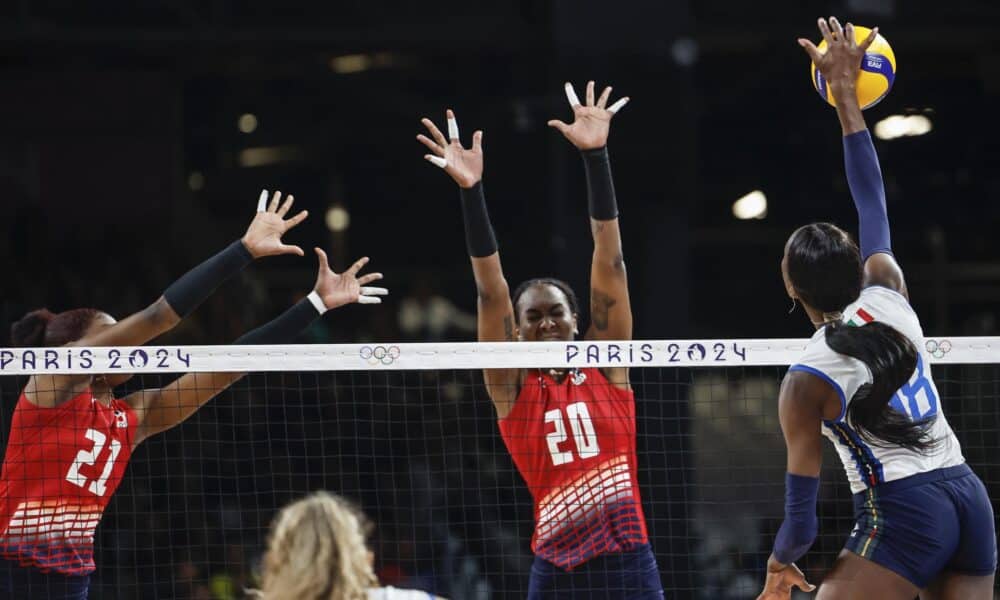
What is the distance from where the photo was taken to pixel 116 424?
18.9 feet

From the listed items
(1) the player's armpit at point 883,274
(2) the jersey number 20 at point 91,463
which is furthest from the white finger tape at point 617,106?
(2) the jersey number 20 at point 91,463

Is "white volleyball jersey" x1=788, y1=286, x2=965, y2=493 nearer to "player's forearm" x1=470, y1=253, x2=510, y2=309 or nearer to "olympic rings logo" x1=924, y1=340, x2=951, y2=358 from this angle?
"olympic rings logo" x1=924, y1=340, x2=951, y2=358

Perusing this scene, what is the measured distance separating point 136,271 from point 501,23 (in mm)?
4375

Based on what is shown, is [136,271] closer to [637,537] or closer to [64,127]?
[64,127]

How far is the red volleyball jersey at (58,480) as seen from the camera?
18.1ft

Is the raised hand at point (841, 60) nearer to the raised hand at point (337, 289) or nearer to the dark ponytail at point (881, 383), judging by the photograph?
the dark ponytail at point (881, 383)

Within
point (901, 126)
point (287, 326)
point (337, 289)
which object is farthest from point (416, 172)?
point (287, 326)

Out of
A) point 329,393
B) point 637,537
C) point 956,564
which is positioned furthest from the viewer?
point 329,393

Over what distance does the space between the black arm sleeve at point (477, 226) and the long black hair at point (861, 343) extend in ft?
5.17

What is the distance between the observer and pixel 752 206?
12977mm

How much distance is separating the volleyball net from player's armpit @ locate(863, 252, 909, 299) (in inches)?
156

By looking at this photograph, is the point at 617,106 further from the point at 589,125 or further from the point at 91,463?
the point at 91,463

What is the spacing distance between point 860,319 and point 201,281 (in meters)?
2.84

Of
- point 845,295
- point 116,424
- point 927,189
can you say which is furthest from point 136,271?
point 845,295
